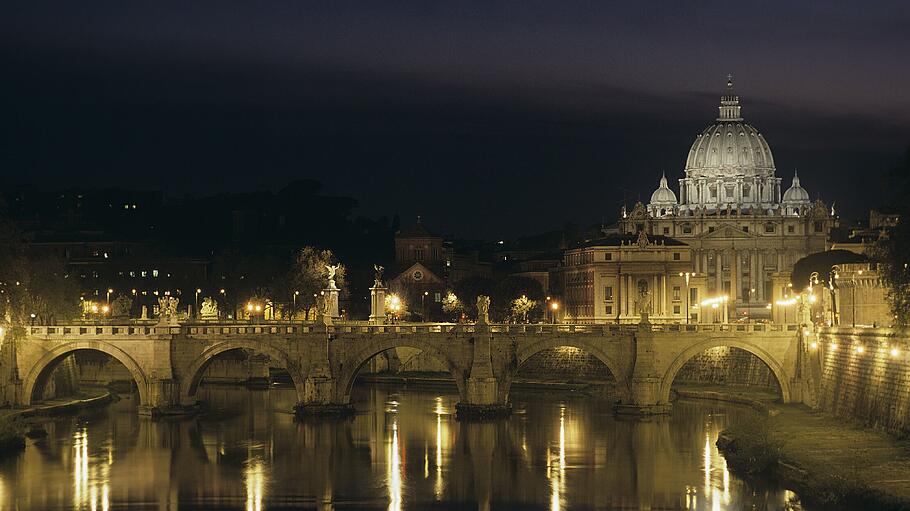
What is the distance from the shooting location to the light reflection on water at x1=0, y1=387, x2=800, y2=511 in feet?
223

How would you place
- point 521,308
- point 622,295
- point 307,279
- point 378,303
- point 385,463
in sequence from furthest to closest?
1. point 622,295
2. point 521,308
3. point 307,279
4. point 378,303
5. point 385,463

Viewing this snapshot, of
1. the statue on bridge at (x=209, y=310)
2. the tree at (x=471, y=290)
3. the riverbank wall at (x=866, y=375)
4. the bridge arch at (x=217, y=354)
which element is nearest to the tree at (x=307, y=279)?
the statue on bridge at (x=209, y=310)

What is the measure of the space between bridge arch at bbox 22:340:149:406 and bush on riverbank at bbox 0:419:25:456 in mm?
10272

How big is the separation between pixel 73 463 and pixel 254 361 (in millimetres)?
47718

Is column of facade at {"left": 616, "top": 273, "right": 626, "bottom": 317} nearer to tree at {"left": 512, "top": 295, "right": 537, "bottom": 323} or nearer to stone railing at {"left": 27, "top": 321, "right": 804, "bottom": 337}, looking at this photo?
tree at {"left": 512, "top": 295, "right": 537, "bottom": 323}

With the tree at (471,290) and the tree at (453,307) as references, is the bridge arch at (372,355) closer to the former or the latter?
the tree at (471,290)

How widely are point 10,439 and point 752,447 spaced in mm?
34151

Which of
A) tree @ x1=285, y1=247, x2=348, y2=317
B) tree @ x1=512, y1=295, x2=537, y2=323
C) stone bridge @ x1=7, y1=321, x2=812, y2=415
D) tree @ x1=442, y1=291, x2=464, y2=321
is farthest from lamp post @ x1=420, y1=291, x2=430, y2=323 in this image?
stone bridge @ x1=7, y1=321, x2=812, y2=415

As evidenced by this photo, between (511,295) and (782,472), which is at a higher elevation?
(511,295)

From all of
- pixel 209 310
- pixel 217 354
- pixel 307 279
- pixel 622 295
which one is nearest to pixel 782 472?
pixel 217 354

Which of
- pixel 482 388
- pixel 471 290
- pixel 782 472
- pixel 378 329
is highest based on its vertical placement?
pixel 471 290

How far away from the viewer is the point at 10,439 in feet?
258

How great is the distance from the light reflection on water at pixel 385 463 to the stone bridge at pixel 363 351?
6.90 feet

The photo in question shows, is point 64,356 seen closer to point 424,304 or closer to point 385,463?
point 385,463
